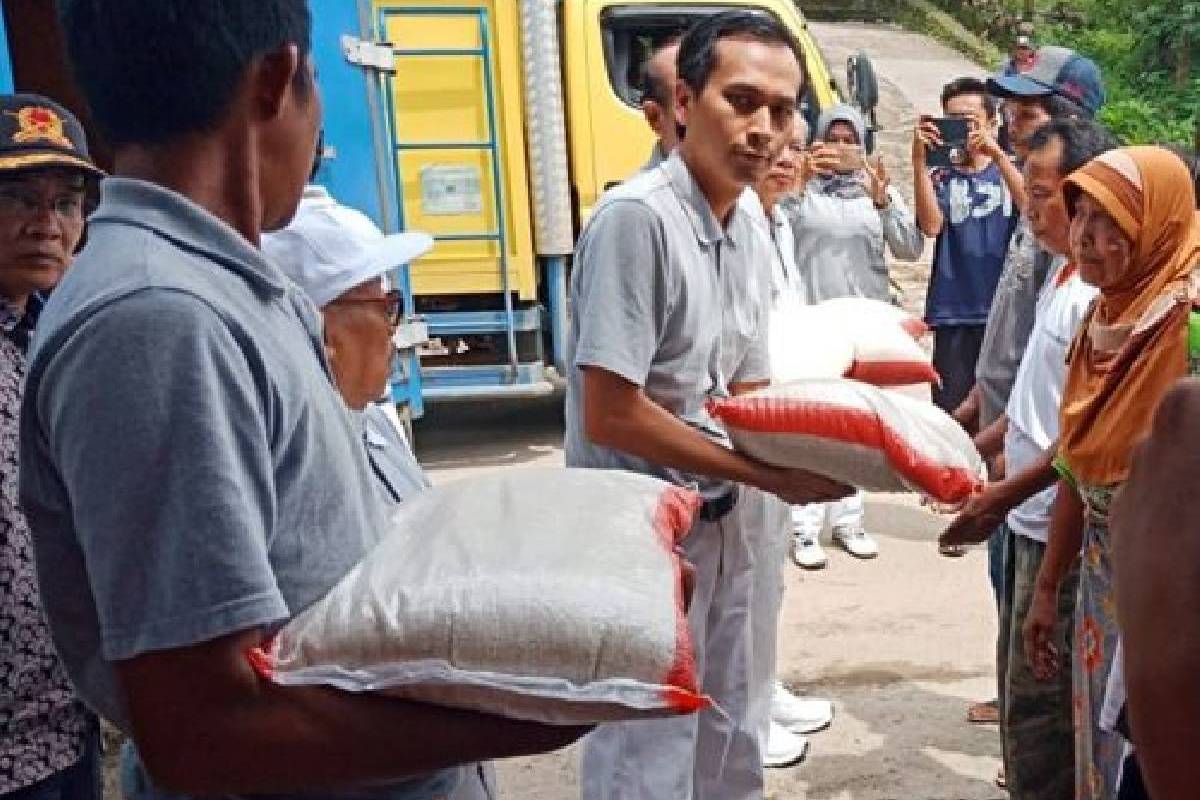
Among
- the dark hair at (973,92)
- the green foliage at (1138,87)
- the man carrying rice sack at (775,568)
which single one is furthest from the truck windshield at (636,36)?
the green foliage at (1138,87)

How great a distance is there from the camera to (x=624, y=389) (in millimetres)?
2344

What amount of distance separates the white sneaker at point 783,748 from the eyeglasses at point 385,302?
2114 millimetres

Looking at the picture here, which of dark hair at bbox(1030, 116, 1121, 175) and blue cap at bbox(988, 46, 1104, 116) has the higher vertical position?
blue cap at bbox(988, 46, 1104, 116)

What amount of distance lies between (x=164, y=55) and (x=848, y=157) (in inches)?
172

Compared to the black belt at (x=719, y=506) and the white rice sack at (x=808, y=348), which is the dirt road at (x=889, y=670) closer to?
the black belt at (x=719, y=506)

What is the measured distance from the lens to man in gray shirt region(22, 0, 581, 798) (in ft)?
3.11

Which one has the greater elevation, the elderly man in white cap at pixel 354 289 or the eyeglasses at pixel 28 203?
the eyeglasses at pixel 28 203

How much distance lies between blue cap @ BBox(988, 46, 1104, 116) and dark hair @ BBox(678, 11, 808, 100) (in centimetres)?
148

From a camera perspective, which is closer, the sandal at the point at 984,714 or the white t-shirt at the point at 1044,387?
the white t-shirt at the point at 1044,387

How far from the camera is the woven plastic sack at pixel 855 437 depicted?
7.46 ft

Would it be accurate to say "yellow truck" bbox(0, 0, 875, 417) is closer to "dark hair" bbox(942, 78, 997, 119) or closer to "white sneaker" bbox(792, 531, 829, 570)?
"dark hair" bbox(942, 78, 997, 119)

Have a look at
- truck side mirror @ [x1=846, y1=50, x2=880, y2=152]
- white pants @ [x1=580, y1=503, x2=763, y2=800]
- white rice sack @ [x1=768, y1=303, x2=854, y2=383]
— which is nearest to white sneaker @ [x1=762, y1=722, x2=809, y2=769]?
white pants @ [x1=580, y1=503, x2=763, y2=800]

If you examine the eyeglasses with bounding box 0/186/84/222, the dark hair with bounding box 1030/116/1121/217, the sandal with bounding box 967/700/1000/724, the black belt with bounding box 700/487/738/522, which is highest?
Answer: the eyeglasses with bounding box 0/186/84/222

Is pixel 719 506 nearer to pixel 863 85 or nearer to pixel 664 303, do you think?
pixel 664 303
